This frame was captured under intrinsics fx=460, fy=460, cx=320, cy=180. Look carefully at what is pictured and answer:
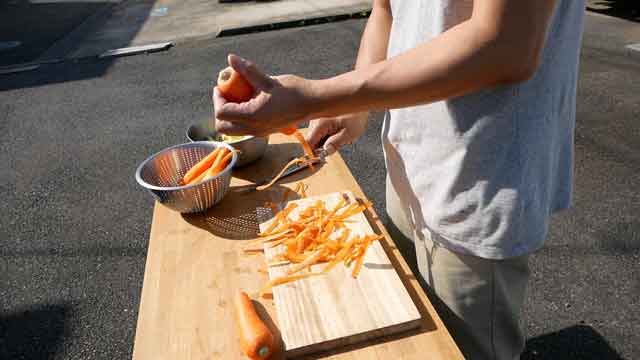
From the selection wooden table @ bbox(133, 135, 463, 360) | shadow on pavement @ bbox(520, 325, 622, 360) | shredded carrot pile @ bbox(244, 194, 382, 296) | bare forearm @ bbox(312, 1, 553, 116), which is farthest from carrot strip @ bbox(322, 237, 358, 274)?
shadow on pavement @ bbox(520, 325, 622, 360)

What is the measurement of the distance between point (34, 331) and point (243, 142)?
7.25ft

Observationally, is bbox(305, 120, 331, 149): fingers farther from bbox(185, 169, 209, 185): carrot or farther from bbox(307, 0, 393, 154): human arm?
bbox(185, 169, 209, 185): carrot

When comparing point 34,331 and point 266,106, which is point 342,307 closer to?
point 266,106

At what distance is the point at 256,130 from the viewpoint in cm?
114

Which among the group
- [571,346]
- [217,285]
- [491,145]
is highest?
[491,145]

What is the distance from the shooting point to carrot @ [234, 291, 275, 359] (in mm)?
1147

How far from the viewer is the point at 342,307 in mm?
1237

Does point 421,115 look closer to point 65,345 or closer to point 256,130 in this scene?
point 256,130

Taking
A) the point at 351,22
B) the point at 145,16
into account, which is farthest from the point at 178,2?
the point at 351,22

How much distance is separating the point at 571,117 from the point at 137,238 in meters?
3.52

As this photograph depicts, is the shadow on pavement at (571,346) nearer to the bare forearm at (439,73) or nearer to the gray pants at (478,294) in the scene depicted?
the gray pants at (478,294)

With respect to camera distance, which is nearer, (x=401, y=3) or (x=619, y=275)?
(x=401, y=3)

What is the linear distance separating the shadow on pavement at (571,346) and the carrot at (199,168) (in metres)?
2.03

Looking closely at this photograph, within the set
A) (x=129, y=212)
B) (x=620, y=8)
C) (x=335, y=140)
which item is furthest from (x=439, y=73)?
(x=620, y=8)
